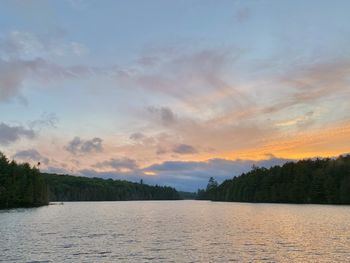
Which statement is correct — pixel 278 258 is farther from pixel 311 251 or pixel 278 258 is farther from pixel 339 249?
pixel 339 249

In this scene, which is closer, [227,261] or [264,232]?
[227,261]

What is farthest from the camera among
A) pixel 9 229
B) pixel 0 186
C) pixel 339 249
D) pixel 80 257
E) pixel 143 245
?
pixel 0 186

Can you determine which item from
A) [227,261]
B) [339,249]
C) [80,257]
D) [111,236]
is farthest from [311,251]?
[111,236]

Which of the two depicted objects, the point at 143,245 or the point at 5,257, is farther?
the point at 143,245

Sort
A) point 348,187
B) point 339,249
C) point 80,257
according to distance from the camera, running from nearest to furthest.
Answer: point 80,257 → point 339,249 → point 348,187

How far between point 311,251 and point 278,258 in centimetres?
630

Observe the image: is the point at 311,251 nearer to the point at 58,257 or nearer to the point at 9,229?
the point at 58,257

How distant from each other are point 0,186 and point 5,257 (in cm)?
11785

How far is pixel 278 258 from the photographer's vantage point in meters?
44.0

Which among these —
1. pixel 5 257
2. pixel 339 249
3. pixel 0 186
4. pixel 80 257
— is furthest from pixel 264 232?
pixel 0 186

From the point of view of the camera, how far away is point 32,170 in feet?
621

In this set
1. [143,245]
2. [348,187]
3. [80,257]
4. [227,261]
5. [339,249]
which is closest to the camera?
[227,261]

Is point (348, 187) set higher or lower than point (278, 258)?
higher

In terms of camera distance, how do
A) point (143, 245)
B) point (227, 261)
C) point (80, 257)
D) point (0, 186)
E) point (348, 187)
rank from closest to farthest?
point (227, 261), point (80, 257), point (143, 245), point (0, 186), point (348, 187)
